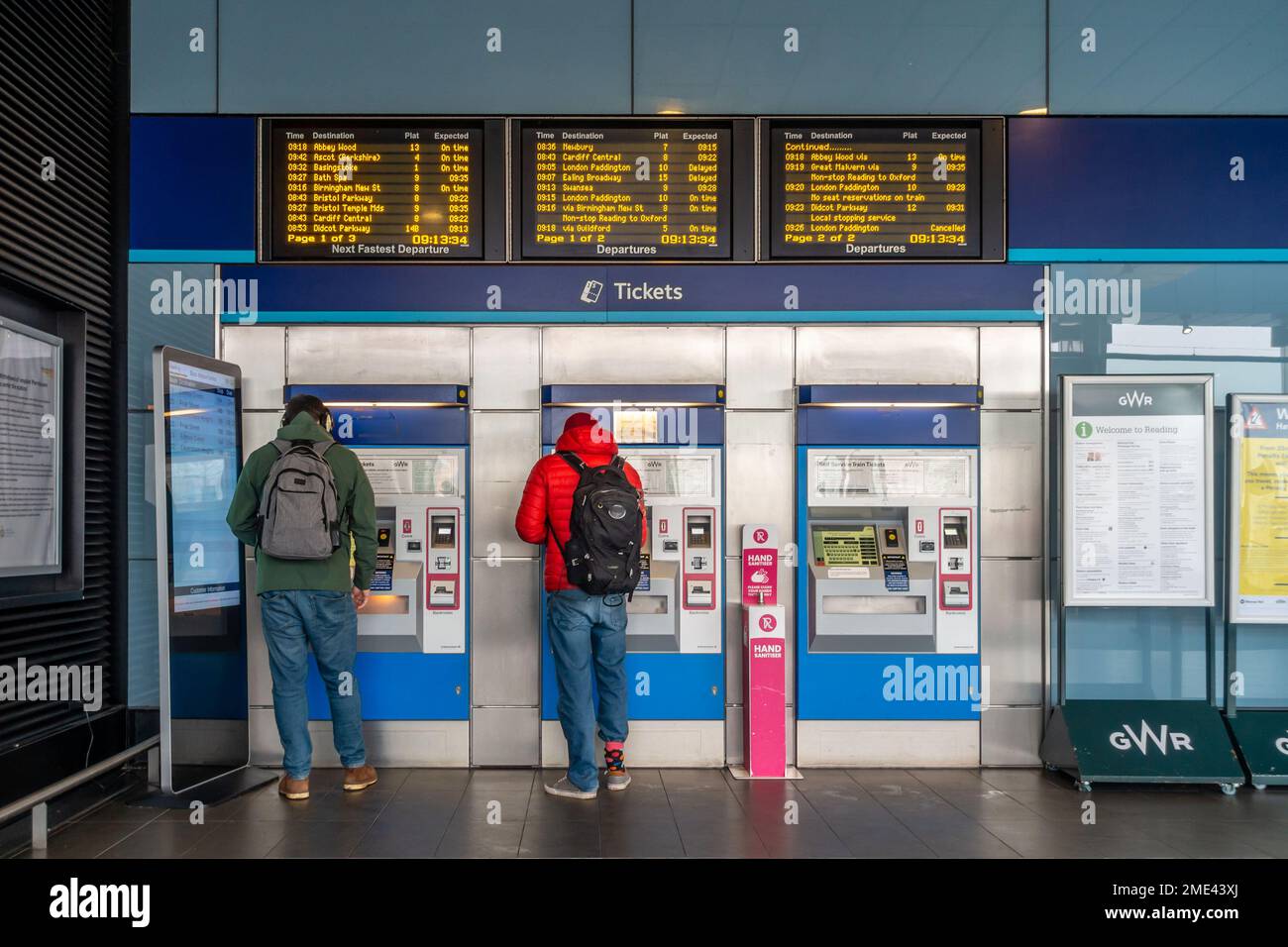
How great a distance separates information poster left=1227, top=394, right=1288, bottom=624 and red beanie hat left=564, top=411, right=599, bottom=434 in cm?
343

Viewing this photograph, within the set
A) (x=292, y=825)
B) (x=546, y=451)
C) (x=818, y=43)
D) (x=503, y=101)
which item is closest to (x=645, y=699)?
(x=546, y=451)

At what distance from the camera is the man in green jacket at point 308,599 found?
4469 millimetres

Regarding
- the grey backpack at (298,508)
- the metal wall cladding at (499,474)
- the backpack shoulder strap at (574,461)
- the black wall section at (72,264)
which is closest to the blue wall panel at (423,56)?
the black wall section at (72,264)

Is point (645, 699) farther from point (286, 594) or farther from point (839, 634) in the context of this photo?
point (286, 594)

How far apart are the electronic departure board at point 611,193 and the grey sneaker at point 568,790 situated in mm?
2855

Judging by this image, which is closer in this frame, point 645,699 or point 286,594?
point 286,594

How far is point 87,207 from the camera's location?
5.02 meters

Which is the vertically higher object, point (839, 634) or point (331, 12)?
point (331, 12)

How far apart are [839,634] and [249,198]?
4114 millimetres

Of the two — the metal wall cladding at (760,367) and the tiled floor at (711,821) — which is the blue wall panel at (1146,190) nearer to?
the metal wall cladding at (760,367)

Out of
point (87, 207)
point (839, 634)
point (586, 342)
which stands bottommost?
point (839, 634)

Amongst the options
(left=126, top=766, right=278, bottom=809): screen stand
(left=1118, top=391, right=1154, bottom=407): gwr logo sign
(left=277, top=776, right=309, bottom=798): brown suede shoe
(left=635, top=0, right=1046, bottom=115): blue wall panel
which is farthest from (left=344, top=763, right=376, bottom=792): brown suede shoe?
(left=1118, top=391, right=1154, bottom=407): gwr logo sign

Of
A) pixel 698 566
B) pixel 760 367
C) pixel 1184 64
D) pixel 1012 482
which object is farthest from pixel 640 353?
pixel 1184 64

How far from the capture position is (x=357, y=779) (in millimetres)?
4719
